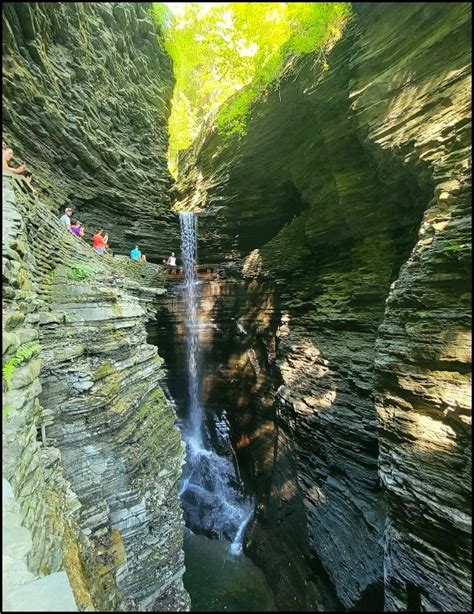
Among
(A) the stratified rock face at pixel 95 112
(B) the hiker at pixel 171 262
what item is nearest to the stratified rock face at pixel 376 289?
(A) the stratified rock face at pixel 95 112

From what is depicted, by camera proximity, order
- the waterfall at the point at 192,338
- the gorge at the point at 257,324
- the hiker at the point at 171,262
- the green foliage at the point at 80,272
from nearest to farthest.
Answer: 1. the gorge at the point at 257,324
2. the green foliage at the point at 80,272
3. the hiker at the point at 171,262
4. the waterfall at the point at 192,338

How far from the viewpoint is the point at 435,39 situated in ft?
19.2

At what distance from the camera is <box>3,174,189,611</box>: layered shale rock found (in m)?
4.01

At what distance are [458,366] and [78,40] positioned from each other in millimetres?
16067

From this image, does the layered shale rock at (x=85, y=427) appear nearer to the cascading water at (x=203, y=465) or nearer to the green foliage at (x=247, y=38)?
the cascading water at (x=203, y=465)

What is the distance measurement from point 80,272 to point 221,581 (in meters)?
10.6

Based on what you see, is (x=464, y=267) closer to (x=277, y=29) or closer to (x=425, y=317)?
(x=425, y=317)

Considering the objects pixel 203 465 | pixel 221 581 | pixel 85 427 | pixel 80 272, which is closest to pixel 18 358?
pixel 85 427

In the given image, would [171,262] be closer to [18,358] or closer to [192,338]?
[192,338]

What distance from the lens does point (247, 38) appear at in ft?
34.8

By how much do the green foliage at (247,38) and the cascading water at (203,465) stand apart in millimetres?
6239

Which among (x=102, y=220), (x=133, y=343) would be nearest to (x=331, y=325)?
(x=133, y=343)

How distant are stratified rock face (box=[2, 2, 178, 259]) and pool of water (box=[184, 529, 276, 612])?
13766mm

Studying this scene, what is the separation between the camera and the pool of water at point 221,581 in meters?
8.83
